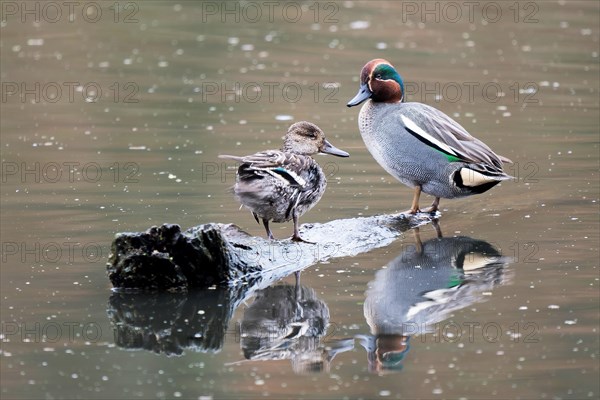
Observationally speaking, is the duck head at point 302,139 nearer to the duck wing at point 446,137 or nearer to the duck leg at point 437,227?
the duck wing at point 446,137

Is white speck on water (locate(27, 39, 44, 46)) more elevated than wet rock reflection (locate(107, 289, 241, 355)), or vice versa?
white speck on water (locate(27, 39, 44, 46))

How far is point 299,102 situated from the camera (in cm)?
1395

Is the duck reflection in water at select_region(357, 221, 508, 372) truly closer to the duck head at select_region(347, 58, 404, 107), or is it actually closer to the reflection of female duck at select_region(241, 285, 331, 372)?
the reflection of female duck at select_region(241, 285, 331, 372)

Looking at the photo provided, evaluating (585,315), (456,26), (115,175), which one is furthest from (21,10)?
(585,315)

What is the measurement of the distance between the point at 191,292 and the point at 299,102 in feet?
23.0

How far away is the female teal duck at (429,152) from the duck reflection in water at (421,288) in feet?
1.56

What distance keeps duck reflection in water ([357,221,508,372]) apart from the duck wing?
0.67m

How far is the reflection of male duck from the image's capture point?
6078 mm

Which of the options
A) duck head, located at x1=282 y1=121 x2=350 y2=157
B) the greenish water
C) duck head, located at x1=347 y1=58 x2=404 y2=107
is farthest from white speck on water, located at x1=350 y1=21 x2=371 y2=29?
duck head, located at x1=282 y1=121 x2=350 y2=157

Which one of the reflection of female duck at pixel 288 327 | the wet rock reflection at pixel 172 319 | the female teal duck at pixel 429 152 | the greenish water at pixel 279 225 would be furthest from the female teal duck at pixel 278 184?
the female teal duck at pixel 429 152

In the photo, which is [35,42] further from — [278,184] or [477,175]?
[278,184]

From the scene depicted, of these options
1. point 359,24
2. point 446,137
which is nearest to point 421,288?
point 446,137

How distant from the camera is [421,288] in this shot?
7.37m

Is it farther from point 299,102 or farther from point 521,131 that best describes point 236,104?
point 521,131
